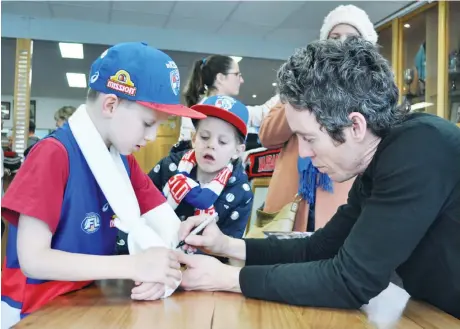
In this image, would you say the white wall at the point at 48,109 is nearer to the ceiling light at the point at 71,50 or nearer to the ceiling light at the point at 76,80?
the ceiling light at the point at 76,80

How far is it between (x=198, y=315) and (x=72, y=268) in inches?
10.2

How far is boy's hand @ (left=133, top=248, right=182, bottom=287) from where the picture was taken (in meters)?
0.87

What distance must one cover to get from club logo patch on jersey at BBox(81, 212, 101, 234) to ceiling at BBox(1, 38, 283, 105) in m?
4.09

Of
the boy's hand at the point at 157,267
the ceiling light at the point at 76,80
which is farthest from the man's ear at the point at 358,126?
the ceiling light at the point at 76,80

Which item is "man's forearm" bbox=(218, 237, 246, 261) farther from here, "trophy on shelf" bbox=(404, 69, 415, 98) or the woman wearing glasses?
"trophy on shelf" bbox=(404, 69, 415, 98)

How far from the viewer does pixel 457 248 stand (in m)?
0.87

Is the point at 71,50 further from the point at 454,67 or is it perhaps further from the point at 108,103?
the point at 108,103

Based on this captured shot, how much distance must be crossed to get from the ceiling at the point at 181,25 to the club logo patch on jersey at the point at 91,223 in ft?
14.2

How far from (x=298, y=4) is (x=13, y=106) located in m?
3.70

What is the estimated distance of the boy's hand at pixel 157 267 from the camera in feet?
2.86

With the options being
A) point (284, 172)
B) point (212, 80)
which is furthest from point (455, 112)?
point (284, 172)

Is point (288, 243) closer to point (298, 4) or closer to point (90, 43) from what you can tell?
point (298, 4)

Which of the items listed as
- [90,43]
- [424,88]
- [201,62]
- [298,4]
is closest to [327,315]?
[201,62]

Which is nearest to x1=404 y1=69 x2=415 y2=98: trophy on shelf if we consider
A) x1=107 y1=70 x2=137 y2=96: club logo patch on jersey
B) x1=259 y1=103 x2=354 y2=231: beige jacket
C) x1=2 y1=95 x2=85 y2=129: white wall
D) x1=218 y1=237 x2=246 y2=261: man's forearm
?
x1=259 y1=103 x2=354 y2=231: beige jacket
